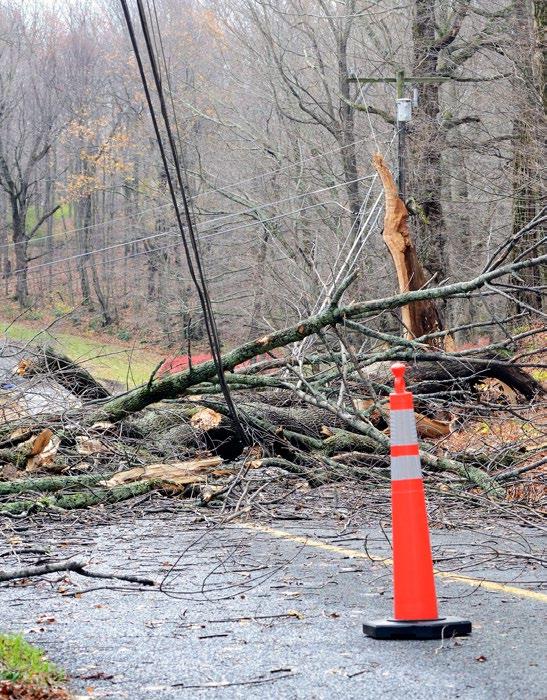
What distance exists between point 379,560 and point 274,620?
5.80 feet

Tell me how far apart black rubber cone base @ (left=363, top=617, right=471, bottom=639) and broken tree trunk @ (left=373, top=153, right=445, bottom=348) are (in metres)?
12.8

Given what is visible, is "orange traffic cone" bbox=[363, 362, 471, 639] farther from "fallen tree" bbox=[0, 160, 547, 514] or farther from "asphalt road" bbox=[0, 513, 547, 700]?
"fallen tree" bbox=[0, 160, 547, 514]

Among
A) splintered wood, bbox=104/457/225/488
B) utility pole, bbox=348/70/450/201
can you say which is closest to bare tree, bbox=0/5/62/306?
utility pole, bbox=348/70/450/201

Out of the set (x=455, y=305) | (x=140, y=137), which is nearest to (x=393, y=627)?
(x=455, y=305)

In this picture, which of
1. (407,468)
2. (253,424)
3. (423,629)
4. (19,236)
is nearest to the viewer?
(423,629)

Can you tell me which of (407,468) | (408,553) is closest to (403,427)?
(407,468)

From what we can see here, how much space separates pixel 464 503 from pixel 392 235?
9.88m

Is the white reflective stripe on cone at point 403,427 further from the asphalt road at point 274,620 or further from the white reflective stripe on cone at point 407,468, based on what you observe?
the asphalt road at point 274,620

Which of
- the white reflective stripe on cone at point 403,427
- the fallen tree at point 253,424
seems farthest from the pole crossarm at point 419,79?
the white reflective stripe on cone at point 403,427

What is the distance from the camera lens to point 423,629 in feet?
14.2

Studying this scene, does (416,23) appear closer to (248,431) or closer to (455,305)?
(455,305)

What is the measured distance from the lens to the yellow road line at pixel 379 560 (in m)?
5.26

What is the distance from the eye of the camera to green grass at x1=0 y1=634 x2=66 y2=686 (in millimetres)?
3670

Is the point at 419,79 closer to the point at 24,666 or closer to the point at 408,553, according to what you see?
the point at 408,553
